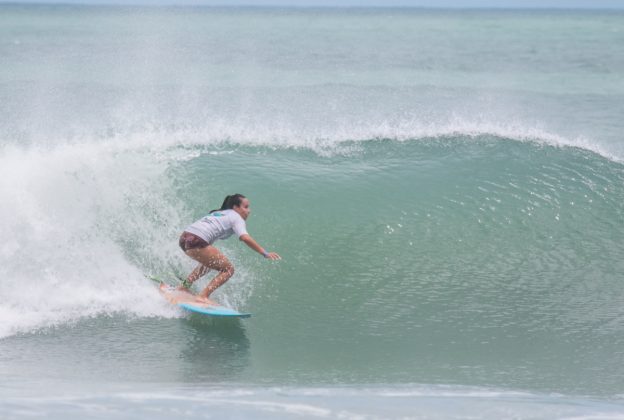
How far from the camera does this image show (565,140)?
43.2ft

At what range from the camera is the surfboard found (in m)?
7.63

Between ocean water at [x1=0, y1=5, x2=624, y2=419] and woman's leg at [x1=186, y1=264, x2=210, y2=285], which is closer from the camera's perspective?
ocean water at [x1=0, y1=5, x2=624, y2=419]

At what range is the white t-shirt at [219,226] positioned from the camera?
25.8 feet

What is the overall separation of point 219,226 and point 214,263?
359 millimetres

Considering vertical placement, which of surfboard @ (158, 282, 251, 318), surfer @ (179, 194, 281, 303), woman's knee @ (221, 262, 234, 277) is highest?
surfer @ (179, 194, 281, 303)

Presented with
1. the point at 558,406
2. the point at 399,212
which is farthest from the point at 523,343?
the point at 399,212

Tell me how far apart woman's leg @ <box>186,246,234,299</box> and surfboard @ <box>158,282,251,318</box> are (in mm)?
144

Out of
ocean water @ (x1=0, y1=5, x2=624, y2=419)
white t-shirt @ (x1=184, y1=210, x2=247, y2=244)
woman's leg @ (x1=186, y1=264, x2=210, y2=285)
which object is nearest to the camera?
ocean water @ (x1=0, y1=5, x2=624, y2=419)

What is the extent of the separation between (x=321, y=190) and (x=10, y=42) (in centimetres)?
3401

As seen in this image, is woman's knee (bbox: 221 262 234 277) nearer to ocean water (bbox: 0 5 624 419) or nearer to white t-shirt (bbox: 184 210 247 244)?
white t-shirt (bbox: 184 210 247 244)

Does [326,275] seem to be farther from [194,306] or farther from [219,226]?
[194,306]

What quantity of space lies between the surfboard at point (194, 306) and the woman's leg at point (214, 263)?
0.47 feet

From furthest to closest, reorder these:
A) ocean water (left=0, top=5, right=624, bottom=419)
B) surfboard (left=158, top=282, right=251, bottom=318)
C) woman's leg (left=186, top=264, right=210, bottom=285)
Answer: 1. woman's leg (left=186, top=264, right=210, bottom=285)
2. surfboard (left=158, top=282, right=251, bottom=318)
3. ocean water (left=0, top=5, right=624, bottom=419)

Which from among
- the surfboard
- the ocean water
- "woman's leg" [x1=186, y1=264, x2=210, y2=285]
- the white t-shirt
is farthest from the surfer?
the ocean water
